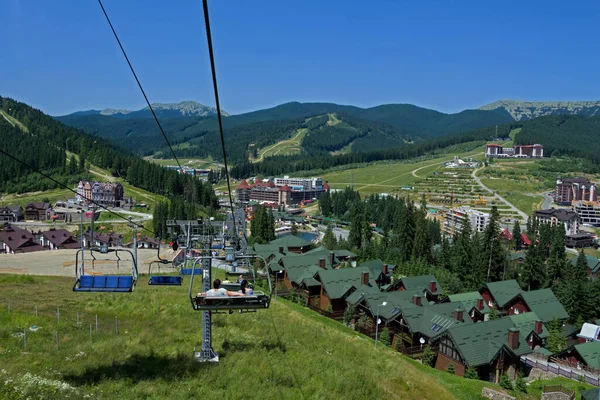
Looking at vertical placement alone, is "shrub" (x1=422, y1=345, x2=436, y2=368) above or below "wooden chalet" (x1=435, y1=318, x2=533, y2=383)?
below

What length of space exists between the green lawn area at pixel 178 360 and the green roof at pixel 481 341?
303 cm

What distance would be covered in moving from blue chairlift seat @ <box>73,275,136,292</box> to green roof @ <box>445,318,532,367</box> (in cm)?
2341

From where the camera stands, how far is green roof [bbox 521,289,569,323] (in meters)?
42.8

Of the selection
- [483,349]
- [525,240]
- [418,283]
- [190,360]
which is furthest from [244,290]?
[525,240]

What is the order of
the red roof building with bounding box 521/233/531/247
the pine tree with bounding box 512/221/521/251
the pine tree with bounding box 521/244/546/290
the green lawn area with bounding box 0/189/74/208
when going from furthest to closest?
the green lawn area with bounding box 0/189/74/208 → the red roof building with bounding box 521/233/531/247 → the pine tree with bounding box 512/221/521/251 → the pine tree with bounding box 521/244/546/290

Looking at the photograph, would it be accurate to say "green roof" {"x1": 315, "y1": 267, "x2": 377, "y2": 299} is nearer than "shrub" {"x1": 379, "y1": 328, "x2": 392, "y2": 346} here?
No

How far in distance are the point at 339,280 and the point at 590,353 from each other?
20.0 m

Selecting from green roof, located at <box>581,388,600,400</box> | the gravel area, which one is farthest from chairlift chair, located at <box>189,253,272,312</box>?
the gravel area

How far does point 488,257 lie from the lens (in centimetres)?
5716

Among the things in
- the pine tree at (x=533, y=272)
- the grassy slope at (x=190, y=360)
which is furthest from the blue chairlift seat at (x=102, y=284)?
the pine tree at (x=533, y=272)

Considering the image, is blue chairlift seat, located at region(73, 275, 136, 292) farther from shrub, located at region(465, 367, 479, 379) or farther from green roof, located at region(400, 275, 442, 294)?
green roof, located at region(400, 275, 442, 294)

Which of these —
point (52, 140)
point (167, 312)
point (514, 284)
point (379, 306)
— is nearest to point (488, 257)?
point (514, 284)

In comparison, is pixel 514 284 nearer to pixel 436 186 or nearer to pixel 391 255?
pixel 391 255

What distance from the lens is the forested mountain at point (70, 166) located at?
122562 mm
